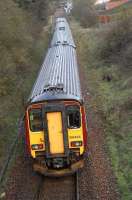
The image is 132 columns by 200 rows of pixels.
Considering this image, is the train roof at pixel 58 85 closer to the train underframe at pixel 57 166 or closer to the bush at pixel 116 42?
the train underframe at pixel 57 166

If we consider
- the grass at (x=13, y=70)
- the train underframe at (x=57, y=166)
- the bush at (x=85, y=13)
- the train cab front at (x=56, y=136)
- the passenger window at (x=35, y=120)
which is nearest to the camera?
the train cab front at (x=56, y=136)

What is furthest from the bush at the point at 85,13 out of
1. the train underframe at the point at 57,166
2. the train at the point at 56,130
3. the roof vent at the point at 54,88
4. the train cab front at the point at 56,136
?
the train underframe at the point at 57,166

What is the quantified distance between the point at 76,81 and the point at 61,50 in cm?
683

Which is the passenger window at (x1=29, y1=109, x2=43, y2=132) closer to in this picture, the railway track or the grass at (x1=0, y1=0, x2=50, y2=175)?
the railway track

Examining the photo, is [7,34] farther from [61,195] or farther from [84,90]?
[61,195]

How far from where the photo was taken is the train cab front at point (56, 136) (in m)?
12.4

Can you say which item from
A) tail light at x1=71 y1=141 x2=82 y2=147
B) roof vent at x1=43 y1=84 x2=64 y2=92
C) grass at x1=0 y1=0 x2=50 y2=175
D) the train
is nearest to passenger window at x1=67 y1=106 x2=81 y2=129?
the train

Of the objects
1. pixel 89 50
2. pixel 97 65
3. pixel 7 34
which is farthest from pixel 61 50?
pixel 89 50

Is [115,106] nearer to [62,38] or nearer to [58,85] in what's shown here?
[58,85]

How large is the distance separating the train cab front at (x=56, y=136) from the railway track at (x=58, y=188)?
34 cm

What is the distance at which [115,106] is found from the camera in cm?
1862

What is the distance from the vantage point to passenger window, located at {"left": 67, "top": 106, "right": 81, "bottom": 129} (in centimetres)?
1255

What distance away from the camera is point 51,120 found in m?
12.5

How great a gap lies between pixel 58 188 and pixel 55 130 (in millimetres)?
1732
